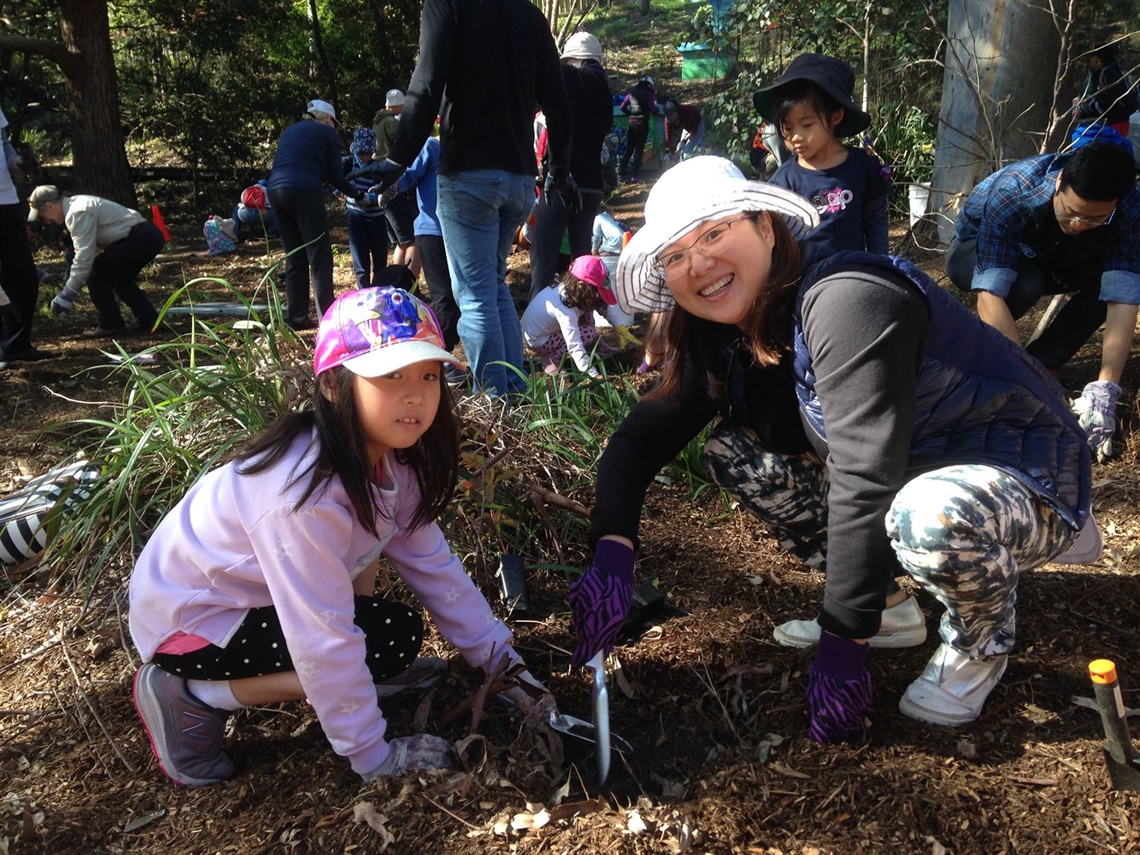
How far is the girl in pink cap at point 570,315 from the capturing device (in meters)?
4.36

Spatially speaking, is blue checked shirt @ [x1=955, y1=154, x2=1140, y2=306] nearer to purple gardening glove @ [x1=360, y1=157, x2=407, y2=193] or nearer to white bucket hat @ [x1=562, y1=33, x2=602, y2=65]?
purple gardening glove @ [x1=360, y1=157, x2=407, y2=193]

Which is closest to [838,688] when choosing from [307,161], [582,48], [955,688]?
[955,688]

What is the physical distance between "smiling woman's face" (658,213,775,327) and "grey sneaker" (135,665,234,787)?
Answer: 4.08 ft

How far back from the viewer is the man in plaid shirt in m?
2.94

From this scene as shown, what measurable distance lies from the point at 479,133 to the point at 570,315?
3.74ft

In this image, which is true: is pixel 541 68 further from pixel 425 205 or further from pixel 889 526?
pixel 889 526

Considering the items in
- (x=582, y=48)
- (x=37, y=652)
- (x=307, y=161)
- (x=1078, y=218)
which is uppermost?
(x=582, y=48)

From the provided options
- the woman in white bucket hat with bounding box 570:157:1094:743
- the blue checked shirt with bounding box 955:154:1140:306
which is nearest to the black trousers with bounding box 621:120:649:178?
the blue checked shirt with bounding box 955:154:1140:306

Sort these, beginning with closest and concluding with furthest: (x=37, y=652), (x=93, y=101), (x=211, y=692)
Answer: (x=211, y=692)
(x=37, y=652)
(x=93, y=101)

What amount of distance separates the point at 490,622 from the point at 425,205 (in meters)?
3.33

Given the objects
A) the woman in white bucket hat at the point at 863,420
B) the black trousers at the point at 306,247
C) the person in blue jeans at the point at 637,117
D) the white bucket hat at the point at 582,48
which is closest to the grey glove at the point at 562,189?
the white bucket hat at the point at 582,48

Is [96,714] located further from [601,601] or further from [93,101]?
[93,101]

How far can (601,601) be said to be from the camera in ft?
5.97

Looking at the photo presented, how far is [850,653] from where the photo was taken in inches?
64.5
